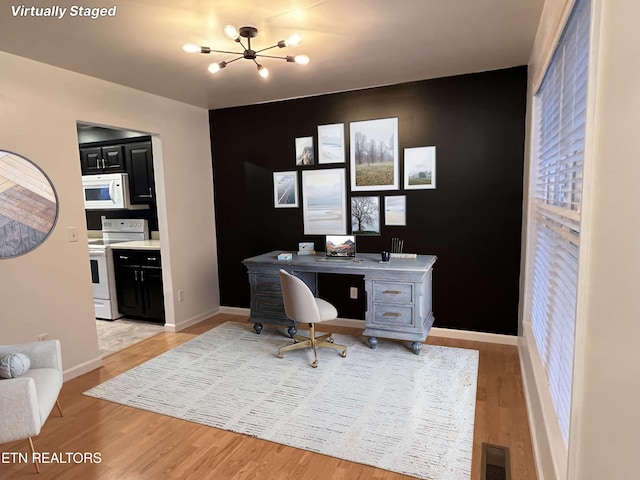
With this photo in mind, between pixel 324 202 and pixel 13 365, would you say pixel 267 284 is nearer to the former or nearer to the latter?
pixel 324 202

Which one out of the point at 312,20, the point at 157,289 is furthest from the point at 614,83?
the point at 157,289

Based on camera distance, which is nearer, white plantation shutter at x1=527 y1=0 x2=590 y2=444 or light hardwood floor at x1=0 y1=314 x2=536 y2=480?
white plantation shutter at x1=527 y1=0 x2=590 y2=444

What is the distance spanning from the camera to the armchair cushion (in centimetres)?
224

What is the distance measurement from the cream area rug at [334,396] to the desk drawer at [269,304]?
308mm

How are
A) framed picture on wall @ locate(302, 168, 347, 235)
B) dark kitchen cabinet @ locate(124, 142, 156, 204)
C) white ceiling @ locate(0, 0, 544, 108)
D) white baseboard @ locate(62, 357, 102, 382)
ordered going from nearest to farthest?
1. white ceiling @ locate(0, 0, 544, 108)
2. white baseboard @ locate(62, 357, 102, 382)
3. framed picture on wall @ locate(302, 168, 347, 235)
4. dark kitchen cabinet @ locate(124, 142, 156, 204)

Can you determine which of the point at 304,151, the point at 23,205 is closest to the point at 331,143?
the point at 304,151

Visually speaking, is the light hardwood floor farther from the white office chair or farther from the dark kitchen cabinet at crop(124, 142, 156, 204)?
the dark kitchen cabinet at crop(124, 142, 156, 204)

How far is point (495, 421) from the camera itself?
2.45m

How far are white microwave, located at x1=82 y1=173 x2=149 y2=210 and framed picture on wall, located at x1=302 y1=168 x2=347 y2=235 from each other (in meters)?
2.10

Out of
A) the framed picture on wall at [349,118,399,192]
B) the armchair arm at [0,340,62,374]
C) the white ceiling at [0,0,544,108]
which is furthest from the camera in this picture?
the framed picture on wall at [349,118,399,192]

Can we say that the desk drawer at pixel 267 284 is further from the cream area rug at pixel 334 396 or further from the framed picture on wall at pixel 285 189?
the framed picture on wall at pixel 285 189

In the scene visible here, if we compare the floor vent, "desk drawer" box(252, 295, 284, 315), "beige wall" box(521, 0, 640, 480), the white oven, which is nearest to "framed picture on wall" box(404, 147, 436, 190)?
"desk drawer" box(252, 295, 284, 315)

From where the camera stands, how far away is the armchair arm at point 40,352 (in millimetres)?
2449

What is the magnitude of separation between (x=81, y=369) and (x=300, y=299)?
6.38 ft
